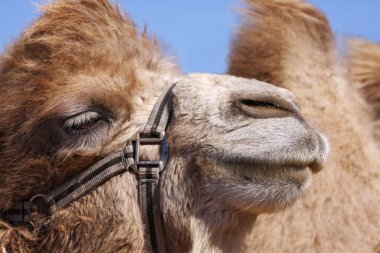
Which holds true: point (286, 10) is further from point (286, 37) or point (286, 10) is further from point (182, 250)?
point (182, 250)

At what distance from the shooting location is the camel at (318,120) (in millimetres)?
3979

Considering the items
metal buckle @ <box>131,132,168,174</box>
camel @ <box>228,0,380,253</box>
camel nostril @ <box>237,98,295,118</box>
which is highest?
camel nostril @ <box>237,98,295,118</box>

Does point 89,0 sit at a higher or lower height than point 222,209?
higher

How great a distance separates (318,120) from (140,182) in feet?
4.92

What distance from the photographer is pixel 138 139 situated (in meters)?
3.29

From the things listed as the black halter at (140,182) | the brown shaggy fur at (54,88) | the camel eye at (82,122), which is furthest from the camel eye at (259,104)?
the camel eye at (82,122)

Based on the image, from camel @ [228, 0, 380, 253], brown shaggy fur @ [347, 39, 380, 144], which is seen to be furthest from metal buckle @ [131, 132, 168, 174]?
brown shaggy fur @ [347, 39, 380, 144]

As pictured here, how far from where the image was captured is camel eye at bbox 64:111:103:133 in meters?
3.38

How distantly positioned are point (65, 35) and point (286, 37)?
1610 mm

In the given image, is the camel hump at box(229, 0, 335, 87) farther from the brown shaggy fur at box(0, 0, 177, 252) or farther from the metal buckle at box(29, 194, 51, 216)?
the metal buckle at box(29, 194, 51, 216)

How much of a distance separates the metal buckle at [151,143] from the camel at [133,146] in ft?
0.04

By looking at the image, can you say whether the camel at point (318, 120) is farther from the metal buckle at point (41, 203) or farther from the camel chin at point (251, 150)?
the metal buckle at point (41, 203)

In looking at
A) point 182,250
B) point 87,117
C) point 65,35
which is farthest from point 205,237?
point 65,35

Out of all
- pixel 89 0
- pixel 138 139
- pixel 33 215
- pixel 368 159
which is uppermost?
pixel 89 0
